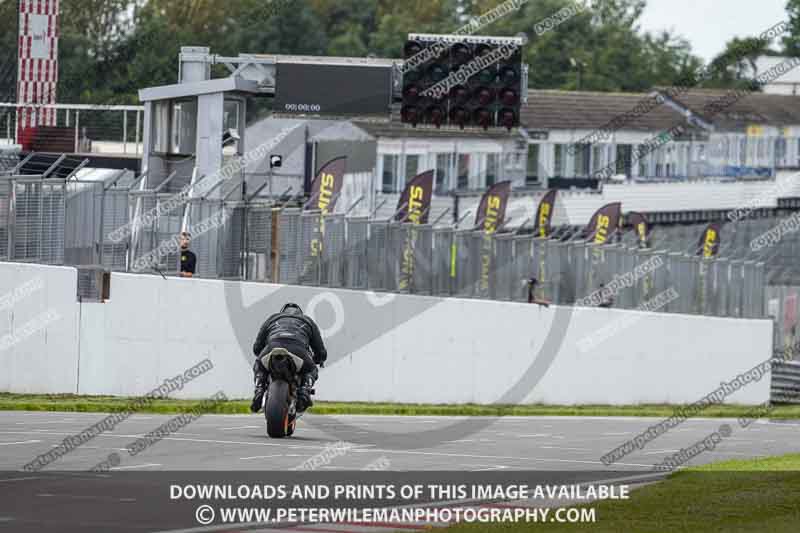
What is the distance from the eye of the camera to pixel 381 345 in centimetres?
3575

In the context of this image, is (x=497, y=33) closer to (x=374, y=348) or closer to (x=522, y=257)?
(x=522, y=257)

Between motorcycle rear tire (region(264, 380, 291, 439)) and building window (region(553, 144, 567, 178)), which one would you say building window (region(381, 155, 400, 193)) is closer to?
building window (region(553, 144, 567, 178))

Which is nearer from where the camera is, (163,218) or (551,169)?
(163,218)

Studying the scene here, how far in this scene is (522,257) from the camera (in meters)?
41.9

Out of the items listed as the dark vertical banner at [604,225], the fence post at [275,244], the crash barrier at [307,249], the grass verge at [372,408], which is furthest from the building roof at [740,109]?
the fence post at [275,244]

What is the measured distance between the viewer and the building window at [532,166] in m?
72.2

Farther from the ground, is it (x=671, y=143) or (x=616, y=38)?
(x=616, y=38)

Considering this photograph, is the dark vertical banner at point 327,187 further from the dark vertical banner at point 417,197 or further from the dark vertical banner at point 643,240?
the dark vertical banner at point 643,240

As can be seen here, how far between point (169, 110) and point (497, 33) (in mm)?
72326

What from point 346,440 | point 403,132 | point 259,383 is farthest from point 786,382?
point 259,383

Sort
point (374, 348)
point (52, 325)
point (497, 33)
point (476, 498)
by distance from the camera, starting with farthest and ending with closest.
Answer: point (497, 33) < point (374, 348) < point (52, 325) < point (476, 498)

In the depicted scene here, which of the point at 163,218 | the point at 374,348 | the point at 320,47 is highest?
the point at 320,47

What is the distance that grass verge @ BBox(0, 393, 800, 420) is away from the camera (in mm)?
A: 27203

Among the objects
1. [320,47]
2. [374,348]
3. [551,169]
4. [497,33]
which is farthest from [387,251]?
[497,33]
